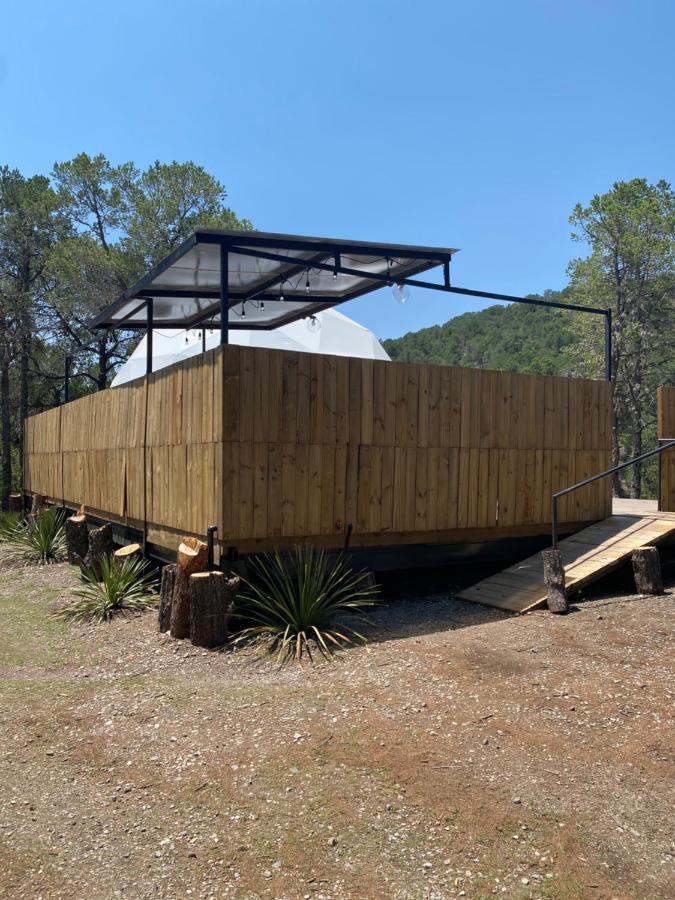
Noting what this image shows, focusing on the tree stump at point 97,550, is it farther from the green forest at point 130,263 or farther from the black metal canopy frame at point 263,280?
the green forest at point 130,263

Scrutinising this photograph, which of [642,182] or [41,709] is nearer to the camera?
[41,709]

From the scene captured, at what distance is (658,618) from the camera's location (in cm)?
651

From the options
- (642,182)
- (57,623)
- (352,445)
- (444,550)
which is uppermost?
(642,182)

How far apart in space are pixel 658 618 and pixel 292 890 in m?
4.72

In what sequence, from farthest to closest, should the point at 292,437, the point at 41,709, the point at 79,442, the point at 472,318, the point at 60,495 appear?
the point at 472,318
the point at 60,495
the point at 79,442
the point at 292,437
the point at 41,709

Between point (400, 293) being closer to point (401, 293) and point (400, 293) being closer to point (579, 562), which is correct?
point (401, 293)

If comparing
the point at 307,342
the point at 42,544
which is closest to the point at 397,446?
the point at 42,544

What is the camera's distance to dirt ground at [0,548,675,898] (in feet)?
9.82

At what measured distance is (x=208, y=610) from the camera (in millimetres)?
6207

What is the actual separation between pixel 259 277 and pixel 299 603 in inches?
182

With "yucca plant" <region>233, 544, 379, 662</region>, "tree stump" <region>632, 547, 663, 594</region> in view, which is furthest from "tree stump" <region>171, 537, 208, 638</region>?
"tree stump" <region>632, 547, 663, 594</region>

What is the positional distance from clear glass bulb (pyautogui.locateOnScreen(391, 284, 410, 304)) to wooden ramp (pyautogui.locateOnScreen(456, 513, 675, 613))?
3377mm

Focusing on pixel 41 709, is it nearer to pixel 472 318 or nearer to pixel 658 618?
pixel 658 618

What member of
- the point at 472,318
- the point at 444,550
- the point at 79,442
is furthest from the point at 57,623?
the point at 472,318
